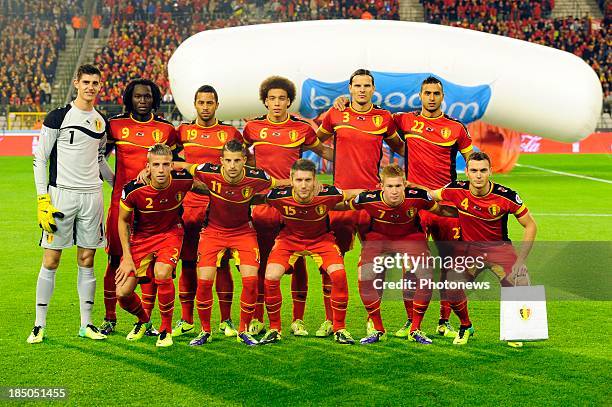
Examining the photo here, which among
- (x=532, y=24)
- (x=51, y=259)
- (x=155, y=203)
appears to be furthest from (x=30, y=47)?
(x=155, y=203)

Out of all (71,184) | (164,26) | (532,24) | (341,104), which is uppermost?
(164,26)

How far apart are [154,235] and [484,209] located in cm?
242

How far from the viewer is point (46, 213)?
5859mm

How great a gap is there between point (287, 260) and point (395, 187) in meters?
0.96

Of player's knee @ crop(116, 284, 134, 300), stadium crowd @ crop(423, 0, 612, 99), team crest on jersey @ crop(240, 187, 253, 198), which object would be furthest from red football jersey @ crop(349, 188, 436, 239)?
stadium crowd @ crop(423, 0, 612, 99)

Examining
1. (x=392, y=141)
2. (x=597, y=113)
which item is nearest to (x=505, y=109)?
(x=597, y=113)

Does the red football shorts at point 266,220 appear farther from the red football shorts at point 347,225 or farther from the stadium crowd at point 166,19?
the stadium crowd at point 166,19

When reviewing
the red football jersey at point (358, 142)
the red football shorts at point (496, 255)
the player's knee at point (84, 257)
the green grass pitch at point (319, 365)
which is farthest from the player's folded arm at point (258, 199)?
the red football shorts at point (496, 255)

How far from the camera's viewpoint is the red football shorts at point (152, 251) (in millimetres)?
6016

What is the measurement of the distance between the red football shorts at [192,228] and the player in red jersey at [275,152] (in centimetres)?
43

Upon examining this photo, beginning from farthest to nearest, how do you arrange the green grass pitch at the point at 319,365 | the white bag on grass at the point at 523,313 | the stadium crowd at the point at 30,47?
1. the stadium crowd at the point at 30,47
2. the white bag on grass at the point at 523,313
3. the green grass pitch at the point at 319,365

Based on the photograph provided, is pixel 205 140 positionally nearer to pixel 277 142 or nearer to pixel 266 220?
pixel 277 142

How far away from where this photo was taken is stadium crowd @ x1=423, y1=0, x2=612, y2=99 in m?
30.5

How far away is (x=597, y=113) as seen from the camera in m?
17.5
